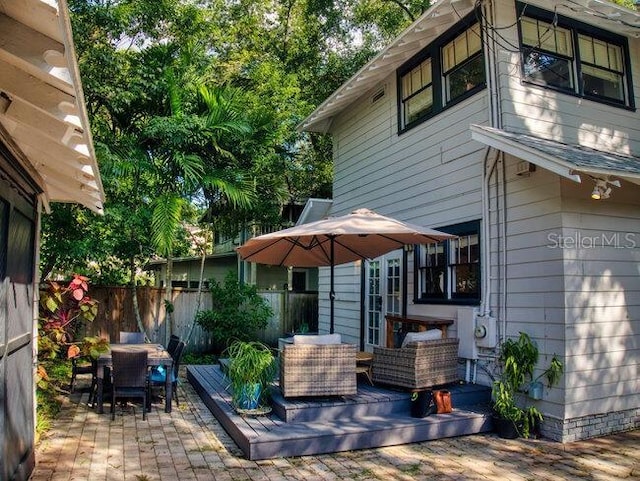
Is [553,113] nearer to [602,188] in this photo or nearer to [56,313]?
[602,188]

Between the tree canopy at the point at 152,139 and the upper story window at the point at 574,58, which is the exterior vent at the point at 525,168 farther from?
the tree canopy at the point at 152,139

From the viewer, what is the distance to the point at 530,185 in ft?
19.5

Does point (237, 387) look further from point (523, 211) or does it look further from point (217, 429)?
point (523, 211)

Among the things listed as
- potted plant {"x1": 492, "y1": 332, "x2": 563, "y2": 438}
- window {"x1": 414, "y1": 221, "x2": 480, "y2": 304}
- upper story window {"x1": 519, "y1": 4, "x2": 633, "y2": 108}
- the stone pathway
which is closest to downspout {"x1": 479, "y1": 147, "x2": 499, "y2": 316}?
window {"x1": 414, "y1": 221, "x2": 480, "y2": 304}

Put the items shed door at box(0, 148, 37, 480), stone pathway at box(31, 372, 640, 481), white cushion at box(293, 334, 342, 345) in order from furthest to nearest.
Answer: white cushion at box(293, 334, 342, 345), stone pathway at box(31, 372, 640, 481), shed door at box(0, 148, 37, 480)

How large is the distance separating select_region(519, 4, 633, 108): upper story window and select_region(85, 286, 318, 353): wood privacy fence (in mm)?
8570

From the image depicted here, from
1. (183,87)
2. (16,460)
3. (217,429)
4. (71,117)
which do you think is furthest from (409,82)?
(16,460)

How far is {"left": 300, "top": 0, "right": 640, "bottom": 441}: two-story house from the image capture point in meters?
5.54

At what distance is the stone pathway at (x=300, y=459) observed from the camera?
14.3 feet

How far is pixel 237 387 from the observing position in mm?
5547

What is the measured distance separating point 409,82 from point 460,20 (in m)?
1.49

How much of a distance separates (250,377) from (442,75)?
5167mm

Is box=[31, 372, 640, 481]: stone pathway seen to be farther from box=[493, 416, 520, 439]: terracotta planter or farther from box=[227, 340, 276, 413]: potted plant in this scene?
box=[227, 340, 276, 413]: potted plant

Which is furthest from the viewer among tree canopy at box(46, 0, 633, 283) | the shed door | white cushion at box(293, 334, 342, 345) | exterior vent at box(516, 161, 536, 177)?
tree canopy at box(46, 0, 633, 283)
